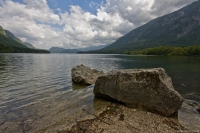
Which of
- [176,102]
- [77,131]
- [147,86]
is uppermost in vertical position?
[147,86]

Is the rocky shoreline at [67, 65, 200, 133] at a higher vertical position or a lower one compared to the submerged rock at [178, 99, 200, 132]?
higher

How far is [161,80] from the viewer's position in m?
12.2

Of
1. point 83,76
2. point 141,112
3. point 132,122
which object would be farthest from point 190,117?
point 83,76

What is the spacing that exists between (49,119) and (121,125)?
5938 mm

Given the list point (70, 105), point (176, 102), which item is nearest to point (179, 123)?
point (176, 102)

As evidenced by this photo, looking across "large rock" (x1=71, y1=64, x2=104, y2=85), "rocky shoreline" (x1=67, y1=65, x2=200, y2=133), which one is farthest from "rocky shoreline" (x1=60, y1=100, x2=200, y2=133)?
"large rock" (x1=71, y1=64, x2=104, y2=85)

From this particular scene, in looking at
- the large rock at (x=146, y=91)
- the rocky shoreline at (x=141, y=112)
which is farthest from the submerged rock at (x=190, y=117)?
the large rock at (x=146, y=91)

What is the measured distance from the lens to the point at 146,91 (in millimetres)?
12523

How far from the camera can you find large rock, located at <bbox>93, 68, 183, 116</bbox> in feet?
38.9

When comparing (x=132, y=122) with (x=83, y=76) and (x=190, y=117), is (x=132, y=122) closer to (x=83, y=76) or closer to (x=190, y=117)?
(x=190, y=117)

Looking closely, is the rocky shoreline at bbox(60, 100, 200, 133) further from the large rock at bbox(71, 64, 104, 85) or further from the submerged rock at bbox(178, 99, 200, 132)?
the large rock at bbox(71, 64, 104, 85)

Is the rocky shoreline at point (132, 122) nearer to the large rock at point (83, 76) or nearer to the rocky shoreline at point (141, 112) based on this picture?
the rocky shoreline at point (141, 112)

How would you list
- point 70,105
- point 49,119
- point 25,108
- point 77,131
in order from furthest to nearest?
point 70,105, point 25,108, point 49,119, point 77,131

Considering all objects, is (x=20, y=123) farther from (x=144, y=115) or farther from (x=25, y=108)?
(x=144, y=115)
